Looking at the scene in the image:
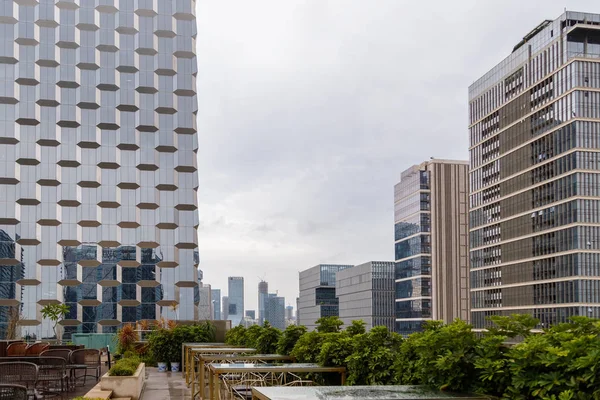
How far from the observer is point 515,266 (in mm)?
80375

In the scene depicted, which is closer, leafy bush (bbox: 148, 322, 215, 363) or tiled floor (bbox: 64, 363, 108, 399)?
tiled floor (bbox: 64, 363, 108, 399)

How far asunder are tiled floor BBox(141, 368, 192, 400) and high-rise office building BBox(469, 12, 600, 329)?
5392 centimetres

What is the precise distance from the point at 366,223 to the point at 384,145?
23711 mm

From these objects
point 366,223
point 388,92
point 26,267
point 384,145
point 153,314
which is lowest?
point 153,314

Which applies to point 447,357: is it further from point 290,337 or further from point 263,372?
point 290,337

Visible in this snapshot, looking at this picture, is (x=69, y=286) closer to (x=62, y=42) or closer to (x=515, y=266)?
(x=62, y=42)

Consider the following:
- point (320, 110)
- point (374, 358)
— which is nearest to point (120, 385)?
point (374, 358)

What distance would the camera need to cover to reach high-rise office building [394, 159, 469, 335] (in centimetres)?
10531

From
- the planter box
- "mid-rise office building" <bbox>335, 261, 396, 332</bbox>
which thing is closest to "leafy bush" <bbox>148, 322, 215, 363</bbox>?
the planter box

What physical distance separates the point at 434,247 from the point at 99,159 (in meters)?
75.3

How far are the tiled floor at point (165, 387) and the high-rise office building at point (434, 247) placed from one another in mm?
87404

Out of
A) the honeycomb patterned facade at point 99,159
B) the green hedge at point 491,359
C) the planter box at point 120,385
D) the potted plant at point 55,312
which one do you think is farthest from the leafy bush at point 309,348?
the honeycomb patterned facade at point 99,159

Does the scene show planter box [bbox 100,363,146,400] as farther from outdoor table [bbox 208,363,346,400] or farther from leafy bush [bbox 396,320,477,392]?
leafy bush [bbox 396,320,477,392]

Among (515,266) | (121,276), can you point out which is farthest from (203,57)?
(515,266)
